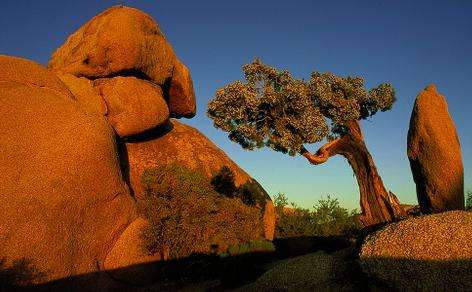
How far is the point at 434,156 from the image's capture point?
19562 mm

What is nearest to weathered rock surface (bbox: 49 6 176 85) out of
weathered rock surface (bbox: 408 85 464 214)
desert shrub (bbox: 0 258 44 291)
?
desert shrub (bbox: 0 258 44 291)

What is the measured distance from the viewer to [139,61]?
30594 mm

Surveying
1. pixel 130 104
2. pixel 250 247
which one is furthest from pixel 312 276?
pixel 130 104

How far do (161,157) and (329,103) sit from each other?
40.4ft

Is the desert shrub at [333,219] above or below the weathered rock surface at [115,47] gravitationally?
below

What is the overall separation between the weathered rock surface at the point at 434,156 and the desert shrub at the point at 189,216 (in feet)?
40.6

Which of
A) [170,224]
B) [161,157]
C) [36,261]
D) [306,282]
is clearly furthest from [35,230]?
[161,157]

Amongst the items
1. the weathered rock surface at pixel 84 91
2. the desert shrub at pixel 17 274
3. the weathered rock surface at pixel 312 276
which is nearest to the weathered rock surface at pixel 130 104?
the weathered rock surface at pixel 84 91

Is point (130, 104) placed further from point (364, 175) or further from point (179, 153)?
point (364, 175)

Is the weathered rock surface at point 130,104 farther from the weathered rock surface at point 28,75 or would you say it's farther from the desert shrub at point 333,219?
the desert shrub at point 333,219

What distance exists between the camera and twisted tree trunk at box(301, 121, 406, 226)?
29047 mm

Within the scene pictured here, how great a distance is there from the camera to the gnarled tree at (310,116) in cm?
2759

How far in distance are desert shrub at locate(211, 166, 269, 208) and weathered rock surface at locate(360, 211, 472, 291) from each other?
17987 mm

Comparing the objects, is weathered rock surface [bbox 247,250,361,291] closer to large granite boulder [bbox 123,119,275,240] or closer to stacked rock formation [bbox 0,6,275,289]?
stacked rock formation [bbox 0,6,275,289]
